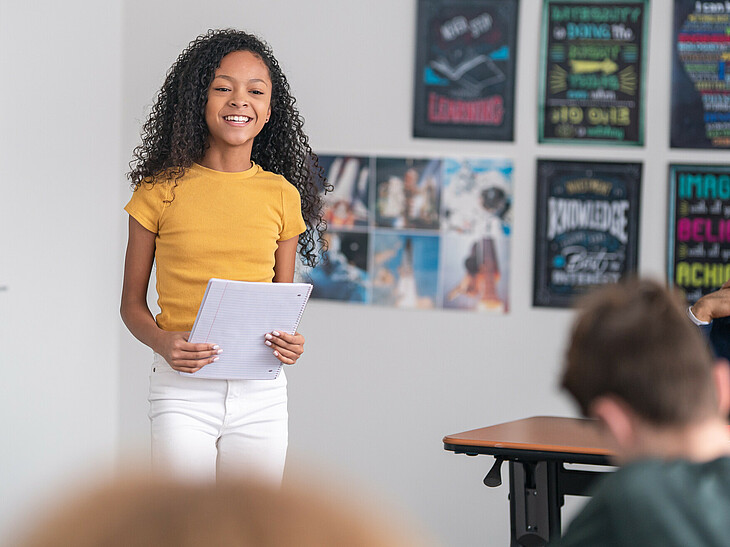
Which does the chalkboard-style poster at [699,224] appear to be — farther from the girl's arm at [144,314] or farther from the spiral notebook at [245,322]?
the girl's arm at [144,314]

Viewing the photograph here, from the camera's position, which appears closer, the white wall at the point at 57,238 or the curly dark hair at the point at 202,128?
the curly dark hair at the point at 202,128

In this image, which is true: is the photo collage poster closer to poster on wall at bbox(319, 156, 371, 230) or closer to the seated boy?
poster on wall at bbox(319, 156, 371, 230)

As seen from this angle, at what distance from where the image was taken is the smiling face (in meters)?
1.93

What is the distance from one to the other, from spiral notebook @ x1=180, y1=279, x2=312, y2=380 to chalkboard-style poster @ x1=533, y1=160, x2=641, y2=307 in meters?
1.65

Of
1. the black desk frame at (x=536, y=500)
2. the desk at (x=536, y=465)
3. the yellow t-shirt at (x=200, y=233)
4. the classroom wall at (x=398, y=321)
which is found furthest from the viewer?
the classroom wall at (x=398, y=321)

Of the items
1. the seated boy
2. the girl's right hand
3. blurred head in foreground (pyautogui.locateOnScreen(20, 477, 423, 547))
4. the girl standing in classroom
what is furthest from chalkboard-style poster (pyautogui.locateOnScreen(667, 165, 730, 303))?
blurred head in foreground (pyautogui.locateOnScreen(20, 477, 423, 547))

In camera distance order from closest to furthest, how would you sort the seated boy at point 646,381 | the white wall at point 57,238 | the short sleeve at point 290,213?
the seated boy at point 646,381
the short sleeve at point 290,213
the white wall at point 57,238

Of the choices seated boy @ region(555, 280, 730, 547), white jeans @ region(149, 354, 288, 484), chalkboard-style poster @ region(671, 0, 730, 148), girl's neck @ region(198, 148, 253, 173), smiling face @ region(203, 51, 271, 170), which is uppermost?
chalkboard-style poster @ region(671, 0, 730, 148)

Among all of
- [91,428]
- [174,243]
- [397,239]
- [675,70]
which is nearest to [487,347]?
[397,239]

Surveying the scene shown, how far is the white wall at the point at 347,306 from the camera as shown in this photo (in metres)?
3.25

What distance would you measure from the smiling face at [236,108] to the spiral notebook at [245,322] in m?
0.34

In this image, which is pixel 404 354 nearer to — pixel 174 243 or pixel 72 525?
pixel 174 243

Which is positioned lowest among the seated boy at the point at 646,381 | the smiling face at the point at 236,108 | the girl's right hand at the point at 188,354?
the girl's right hand at the point at 188,354

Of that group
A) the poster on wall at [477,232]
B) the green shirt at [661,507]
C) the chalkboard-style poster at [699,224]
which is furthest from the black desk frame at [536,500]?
the green shirt at [661,507]
